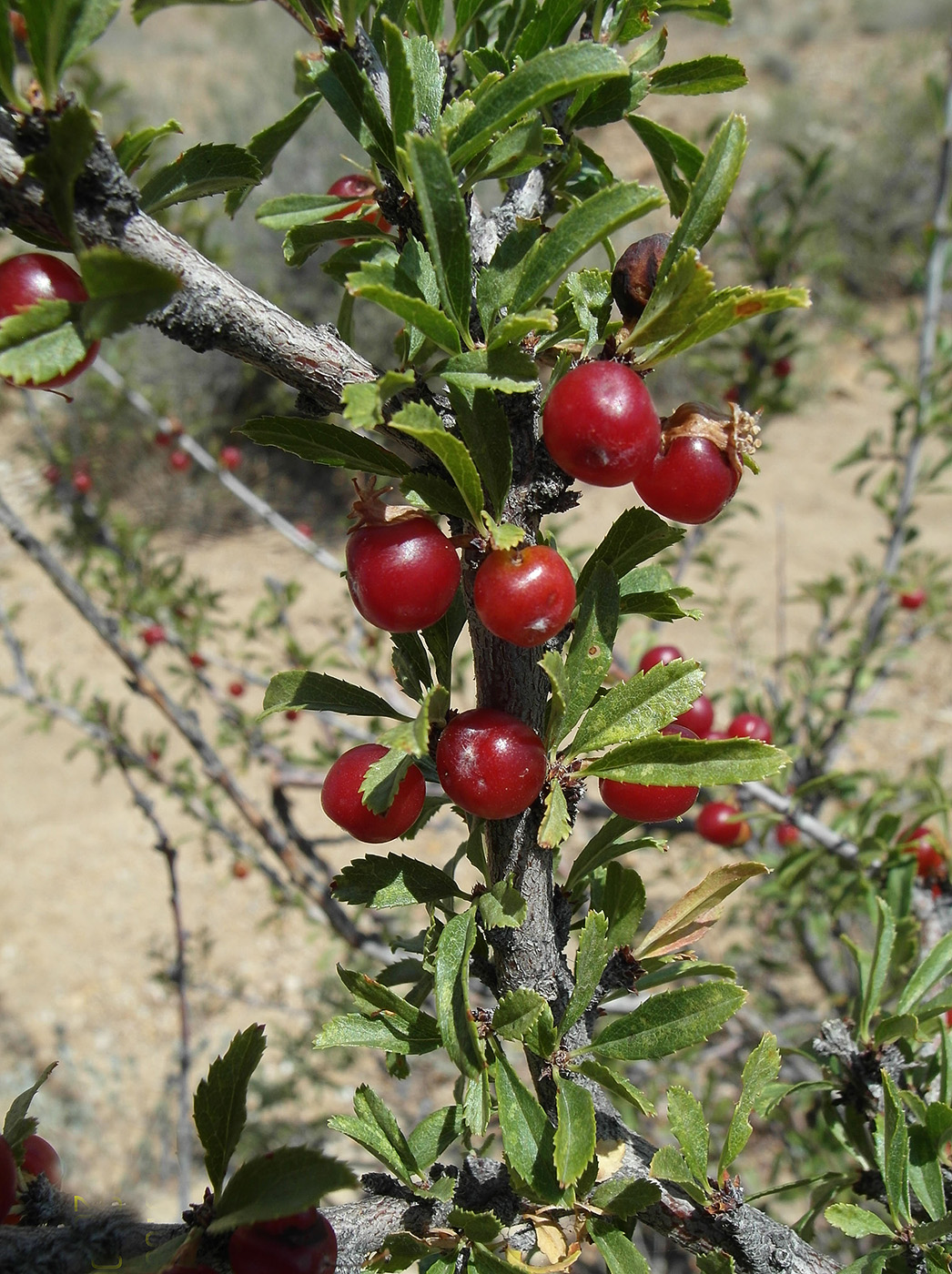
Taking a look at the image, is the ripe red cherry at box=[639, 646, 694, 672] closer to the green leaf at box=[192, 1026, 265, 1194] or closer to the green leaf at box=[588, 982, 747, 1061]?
the green leaf at box=[588, 982, 747, 1061]

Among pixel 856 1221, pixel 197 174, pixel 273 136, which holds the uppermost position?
pixel 273 136

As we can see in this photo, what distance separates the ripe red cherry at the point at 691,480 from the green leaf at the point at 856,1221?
2.77 feet

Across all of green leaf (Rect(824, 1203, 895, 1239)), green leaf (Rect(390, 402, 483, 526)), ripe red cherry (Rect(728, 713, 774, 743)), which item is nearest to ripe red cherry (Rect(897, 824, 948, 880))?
ripe red cherry (Rect(728, 713, 774, 743))

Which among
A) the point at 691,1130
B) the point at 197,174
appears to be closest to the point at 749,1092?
the point at 691,1130

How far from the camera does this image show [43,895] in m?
6.12

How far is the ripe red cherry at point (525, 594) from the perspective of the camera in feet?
2.29

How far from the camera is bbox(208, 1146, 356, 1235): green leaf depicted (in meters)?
0.66

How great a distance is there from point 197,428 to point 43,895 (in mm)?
4262

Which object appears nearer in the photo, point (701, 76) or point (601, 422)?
point (601, 422)

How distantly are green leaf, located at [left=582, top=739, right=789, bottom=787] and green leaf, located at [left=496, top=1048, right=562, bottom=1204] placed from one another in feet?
1.13

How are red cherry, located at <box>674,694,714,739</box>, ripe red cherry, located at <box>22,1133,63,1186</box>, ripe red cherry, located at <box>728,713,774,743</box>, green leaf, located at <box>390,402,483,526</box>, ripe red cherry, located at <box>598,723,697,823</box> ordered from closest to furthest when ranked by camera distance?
green leaf, located at <box>390,402,483,526</box> < ripe red cherry, located at <box>598,723,697,823</box> < ripe red cherry, located at <box>22,1133,63,1186</box> < red cherry, located at <box>674,694,714,739</box> < ripe red cherry, located at <box>728,713,774,743</box>

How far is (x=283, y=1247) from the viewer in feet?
2.42

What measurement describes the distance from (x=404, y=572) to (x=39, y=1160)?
85cm

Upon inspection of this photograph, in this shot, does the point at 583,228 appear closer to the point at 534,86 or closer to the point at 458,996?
the point at 534,86
